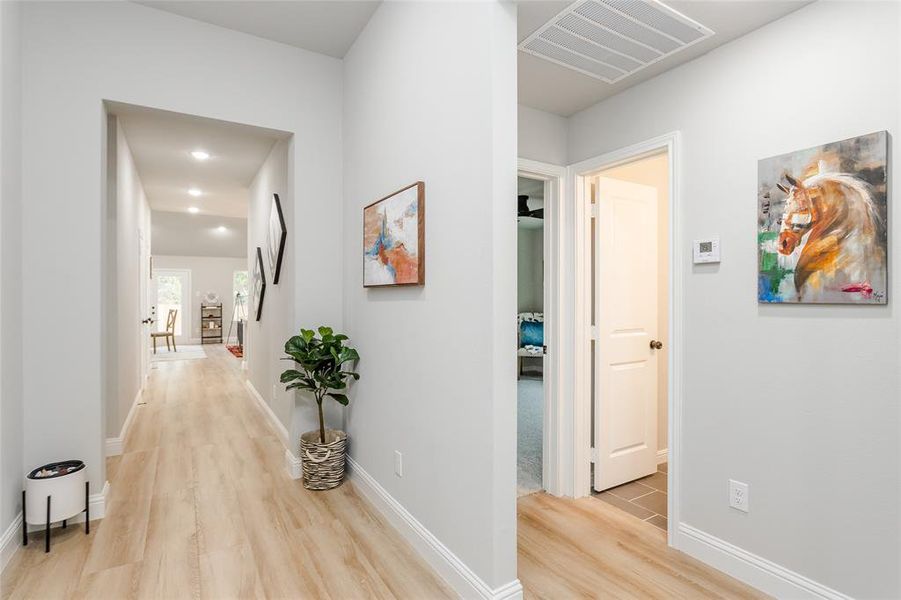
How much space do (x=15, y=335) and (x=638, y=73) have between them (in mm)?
3383

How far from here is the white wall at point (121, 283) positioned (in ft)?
11.1

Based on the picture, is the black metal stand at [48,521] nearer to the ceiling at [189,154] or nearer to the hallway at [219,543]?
the hallway at [219,543]

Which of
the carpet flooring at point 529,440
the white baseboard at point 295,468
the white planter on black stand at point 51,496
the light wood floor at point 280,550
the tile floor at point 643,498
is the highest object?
the white planter on black stand at point 51,496

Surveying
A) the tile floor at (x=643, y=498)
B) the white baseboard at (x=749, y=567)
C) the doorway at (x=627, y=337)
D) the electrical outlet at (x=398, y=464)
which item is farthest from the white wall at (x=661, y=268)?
the electrical outlet at (x=398, y=464)

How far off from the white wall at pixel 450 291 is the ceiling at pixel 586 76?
1.08 ft

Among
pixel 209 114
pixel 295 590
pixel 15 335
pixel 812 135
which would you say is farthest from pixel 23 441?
pixel 812 135

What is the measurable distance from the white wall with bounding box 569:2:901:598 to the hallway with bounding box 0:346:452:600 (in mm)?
1428

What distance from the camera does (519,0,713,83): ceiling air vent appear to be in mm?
1917

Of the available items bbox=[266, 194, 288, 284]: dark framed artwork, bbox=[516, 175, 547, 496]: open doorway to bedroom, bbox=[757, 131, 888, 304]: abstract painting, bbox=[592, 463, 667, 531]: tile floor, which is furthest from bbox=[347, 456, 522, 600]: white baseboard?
bbox=[266, 194, 288, 284]: dark framed artwork

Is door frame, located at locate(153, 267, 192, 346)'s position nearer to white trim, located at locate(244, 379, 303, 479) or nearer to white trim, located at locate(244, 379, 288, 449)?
white trim, located at locate(244, 379, 303, 479)

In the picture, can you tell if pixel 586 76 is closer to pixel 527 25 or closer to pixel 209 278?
pixel 527 25

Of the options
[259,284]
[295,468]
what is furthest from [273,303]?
[295,468]

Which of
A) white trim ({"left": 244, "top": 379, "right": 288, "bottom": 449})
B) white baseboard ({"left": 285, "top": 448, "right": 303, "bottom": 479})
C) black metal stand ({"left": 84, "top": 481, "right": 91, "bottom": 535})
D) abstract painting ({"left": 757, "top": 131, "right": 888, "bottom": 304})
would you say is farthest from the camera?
white trim ({"left": 244, "top": 379, "right": 288, "bottom": 449})

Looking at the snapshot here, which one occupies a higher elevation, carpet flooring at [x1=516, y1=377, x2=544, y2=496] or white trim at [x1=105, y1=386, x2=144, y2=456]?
white trim at [x1=105, y1=386, x2=144, y2=456]
